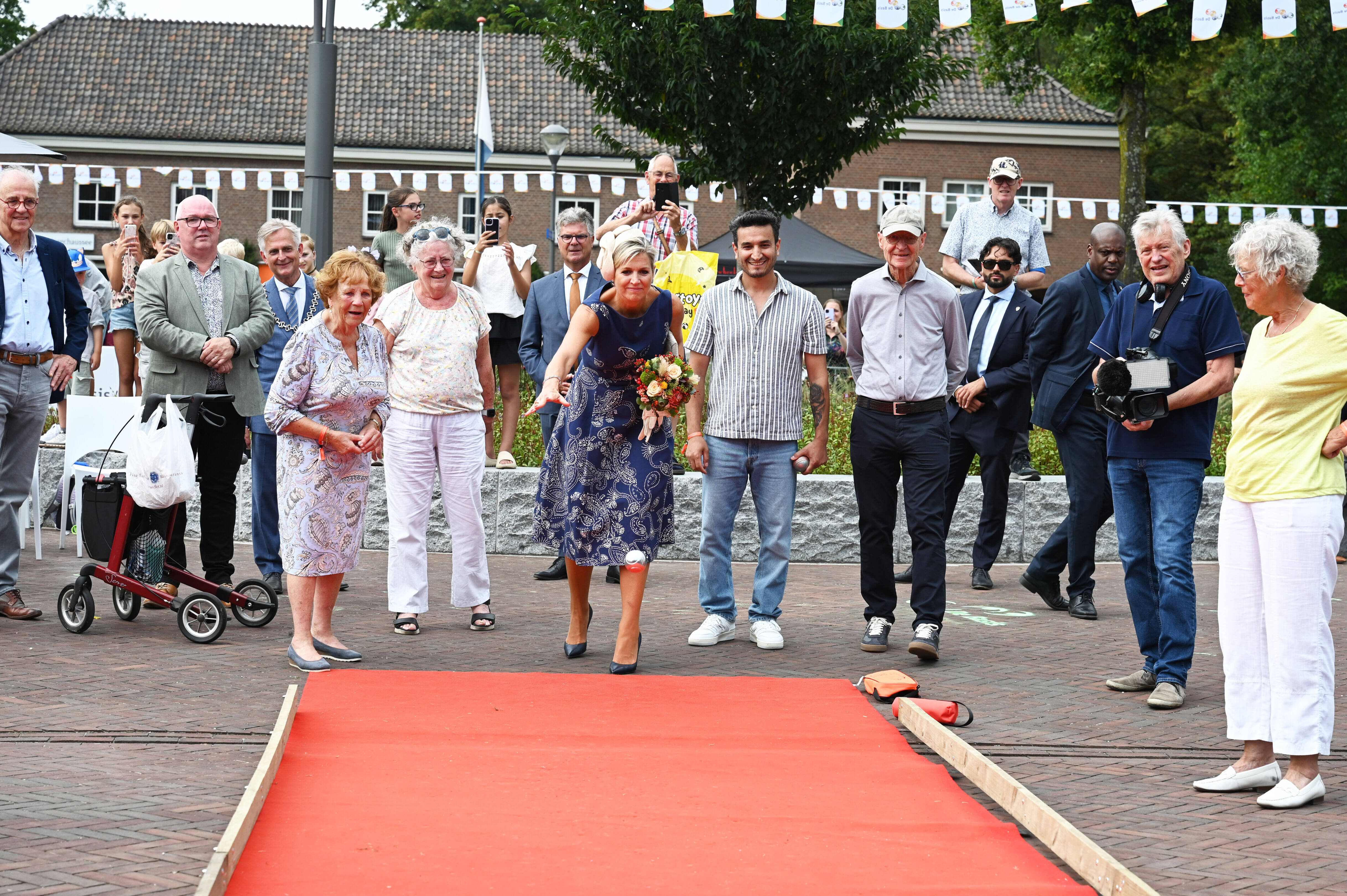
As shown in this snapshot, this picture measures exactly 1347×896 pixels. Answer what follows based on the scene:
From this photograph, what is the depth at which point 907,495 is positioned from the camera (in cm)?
757

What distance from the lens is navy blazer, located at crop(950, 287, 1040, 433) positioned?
31.3 ft

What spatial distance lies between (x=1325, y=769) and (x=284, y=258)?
20.6 ft

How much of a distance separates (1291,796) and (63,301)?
22.3 feet

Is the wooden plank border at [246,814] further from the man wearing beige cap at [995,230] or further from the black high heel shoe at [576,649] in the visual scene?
the man wearing beige cap at [995,230]

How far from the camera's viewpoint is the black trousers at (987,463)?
9680mm

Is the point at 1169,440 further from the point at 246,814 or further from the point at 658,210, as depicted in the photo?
the point at 658,210

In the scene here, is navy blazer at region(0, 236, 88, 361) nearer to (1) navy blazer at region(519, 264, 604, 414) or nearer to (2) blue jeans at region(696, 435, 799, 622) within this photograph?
(1) navy blazer at region(519, 264, 604, 414)

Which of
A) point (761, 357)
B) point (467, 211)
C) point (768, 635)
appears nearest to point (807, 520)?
point (768, 635)

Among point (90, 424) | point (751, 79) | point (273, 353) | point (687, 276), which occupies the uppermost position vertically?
point (751, 79)

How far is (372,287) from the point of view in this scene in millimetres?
6969

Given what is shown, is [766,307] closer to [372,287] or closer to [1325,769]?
[372,287]

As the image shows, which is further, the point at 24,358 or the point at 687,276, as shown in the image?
the point at 687,276

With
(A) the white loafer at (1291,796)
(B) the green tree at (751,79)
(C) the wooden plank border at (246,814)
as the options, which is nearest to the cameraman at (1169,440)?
(A) the white loafer at (1291,796)

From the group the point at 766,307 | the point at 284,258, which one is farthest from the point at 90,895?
the point at 284,258
